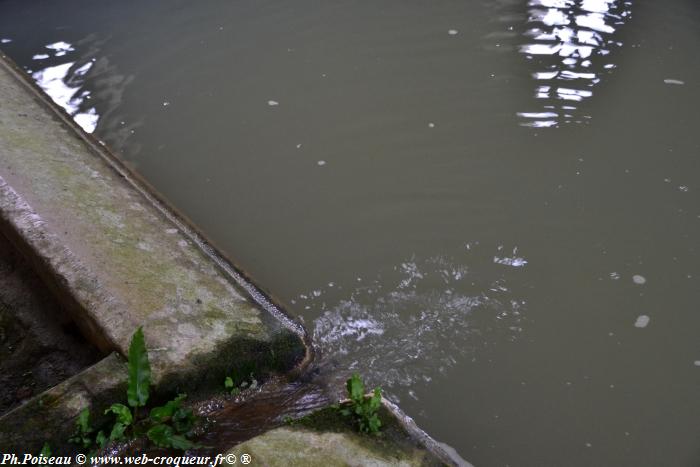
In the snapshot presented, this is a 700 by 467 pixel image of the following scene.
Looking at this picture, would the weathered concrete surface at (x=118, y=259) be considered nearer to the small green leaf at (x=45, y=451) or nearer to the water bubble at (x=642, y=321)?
the small green leaf at (x=45, y=451)

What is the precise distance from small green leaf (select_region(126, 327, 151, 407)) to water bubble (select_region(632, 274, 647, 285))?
2211mm

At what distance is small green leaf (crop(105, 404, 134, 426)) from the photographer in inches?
83.9

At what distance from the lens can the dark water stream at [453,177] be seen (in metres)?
2.64

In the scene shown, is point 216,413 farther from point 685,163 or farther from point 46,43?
point 46,43

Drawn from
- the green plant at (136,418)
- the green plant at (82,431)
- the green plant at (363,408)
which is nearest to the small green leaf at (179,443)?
the green plant at (136,418)

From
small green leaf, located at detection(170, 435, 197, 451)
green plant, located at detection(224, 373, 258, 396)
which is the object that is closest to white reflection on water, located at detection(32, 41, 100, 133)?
green plant, located at detection(224, 373, 258, 396)

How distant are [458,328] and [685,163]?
6.07ft

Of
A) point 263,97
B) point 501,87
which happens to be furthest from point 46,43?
point 501,87

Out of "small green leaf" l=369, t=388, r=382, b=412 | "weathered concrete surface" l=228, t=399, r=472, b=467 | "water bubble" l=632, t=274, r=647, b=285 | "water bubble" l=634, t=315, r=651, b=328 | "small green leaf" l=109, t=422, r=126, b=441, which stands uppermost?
"small green leaf" l=109, t=422, r=126, b=441

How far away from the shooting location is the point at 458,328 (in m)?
2.83

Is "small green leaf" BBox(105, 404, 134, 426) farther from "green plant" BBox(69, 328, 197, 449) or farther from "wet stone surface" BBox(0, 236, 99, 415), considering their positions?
"wet stone surface" BBox(0, 236, 99, 415)

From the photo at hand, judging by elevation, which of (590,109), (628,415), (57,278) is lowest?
(628,415)

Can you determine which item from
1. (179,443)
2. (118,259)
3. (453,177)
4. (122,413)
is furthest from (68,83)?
(179,443)

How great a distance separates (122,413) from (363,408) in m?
0.81
